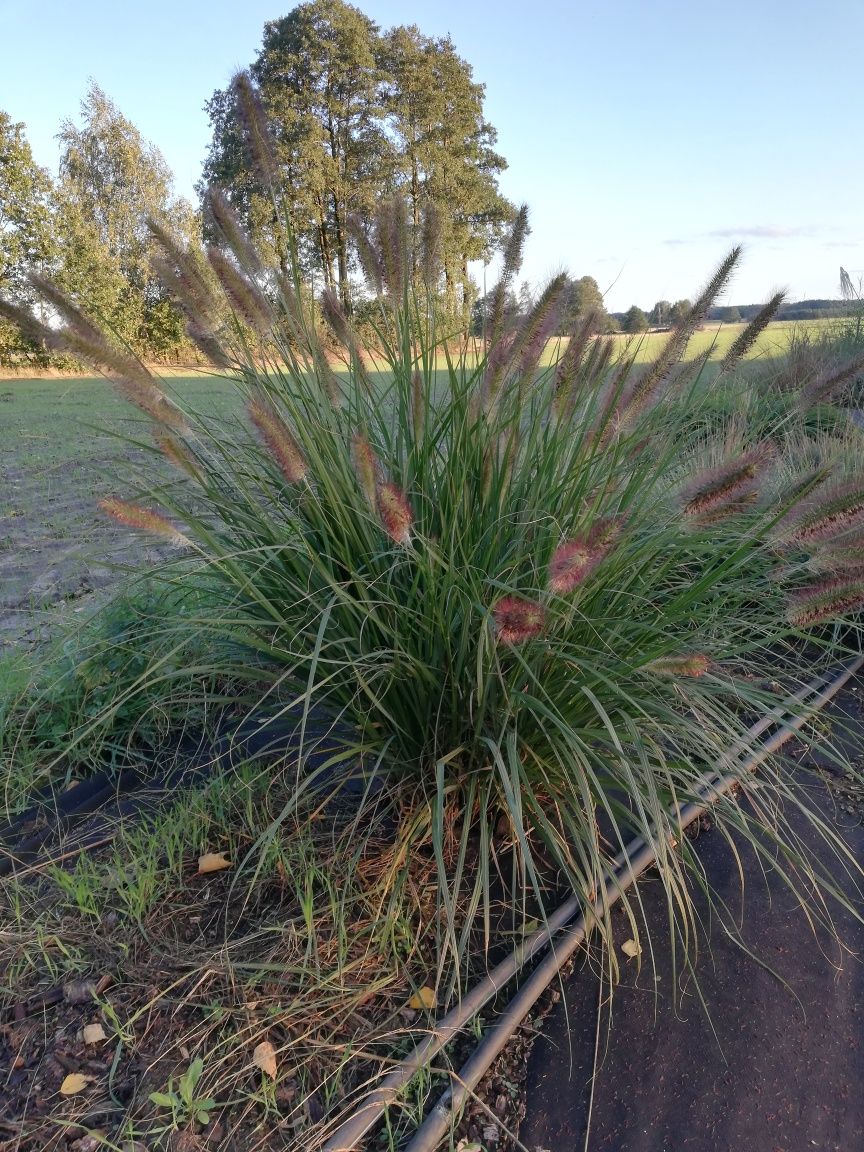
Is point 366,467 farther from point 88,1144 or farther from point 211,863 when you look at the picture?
point 88,1144

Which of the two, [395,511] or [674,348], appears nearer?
[395,511]

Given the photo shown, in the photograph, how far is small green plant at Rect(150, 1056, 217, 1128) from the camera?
1.31 meters

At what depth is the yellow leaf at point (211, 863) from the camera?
188 centimetres

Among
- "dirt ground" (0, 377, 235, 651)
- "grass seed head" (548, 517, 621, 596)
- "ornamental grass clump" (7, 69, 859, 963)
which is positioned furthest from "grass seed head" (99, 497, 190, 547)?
"grass seed head" (548, 517, 621, 596)

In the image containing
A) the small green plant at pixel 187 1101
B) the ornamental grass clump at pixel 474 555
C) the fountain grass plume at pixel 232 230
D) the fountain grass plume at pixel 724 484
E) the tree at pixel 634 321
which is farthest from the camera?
the tree at pixel 634 321

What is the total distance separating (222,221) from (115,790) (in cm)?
173

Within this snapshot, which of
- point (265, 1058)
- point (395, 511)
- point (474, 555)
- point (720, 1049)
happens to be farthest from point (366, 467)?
point (720, 1049)

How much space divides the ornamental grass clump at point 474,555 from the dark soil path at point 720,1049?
190mm

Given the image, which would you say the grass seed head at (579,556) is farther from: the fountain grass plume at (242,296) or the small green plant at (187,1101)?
the small green plant at (187,1101)

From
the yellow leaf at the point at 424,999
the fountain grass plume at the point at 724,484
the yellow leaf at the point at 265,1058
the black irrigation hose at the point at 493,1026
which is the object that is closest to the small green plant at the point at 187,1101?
the yellow leaf at the point at 265,1058

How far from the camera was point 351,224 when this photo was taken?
7.22 ft

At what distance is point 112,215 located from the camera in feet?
36.3

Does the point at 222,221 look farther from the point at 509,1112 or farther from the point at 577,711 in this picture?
the point at 509,1112

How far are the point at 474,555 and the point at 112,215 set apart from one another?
462 inches
